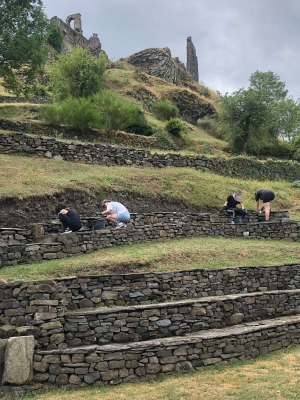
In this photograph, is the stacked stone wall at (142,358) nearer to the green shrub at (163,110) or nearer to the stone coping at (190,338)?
the stone coping at (190,338)

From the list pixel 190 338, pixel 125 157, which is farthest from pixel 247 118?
pixel 190 338

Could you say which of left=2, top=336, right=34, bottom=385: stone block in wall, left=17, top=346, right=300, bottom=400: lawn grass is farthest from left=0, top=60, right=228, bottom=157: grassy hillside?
left=2, top=336, right=34, bottom=385: stone block in wall

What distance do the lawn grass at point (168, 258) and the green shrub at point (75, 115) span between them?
1389cm

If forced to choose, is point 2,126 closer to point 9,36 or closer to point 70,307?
point 9,36

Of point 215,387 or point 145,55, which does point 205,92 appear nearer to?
point 145,55

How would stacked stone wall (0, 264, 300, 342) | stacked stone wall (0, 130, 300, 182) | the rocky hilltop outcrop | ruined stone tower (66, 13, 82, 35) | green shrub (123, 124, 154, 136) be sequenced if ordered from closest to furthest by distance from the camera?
stacked stone wall (0, 264, 300, 342), stacked stone wall (0, 130, 300, 182), green shrub (123, 124, 154, 136), the rocky hilltop outcrop, ruined stone tower (66, 13, 82, 35)

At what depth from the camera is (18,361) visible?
26.7 feet

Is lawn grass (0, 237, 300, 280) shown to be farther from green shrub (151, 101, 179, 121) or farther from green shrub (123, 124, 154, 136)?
green shrub (151, 101, 179, 121)

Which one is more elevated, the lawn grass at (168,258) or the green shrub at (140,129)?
the green shrub at (140,129)

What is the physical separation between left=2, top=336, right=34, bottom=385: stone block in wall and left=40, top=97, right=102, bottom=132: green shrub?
820 inches

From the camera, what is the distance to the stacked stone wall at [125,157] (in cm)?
2092

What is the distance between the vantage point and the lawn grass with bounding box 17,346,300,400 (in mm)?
7789

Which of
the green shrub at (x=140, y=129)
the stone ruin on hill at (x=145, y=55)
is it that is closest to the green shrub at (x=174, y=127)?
the green shrub at (x=140, y=129)

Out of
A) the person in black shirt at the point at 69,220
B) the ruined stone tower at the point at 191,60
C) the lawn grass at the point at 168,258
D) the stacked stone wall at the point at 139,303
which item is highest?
the ruined stone tower at the point at 191,60
